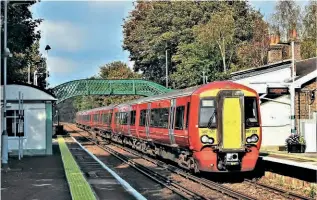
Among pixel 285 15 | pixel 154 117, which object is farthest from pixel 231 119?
pixel 285 15

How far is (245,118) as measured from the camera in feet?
47.6

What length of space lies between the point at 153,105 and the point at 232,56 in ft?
110

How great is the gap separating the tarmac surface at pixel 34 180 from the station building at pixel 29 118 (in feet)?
5.37

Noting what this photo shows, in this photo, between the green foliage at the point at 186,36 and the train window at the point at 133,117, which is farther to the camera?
the green foliage at the point at 186,36

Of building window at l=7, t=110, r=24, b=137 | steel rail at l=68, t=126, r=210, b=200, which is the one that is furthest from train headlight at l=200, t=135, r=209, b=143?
building window at l=7, t=110, r=24, b=137

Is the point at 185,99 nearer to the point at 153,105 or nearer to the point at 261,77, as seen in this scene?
the point at 153,105

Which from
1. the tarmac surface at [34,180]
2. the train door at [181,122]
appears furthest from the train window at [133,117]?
the train door at [181,122]

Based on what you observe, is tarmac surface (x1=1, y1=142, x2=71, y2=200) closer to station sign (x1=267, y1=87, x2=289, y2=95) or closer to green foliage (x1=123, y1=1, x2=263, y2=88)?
station sign (x1=267, y1=87, x2=289, y2=95)

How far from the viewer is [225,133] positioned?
46.5ft

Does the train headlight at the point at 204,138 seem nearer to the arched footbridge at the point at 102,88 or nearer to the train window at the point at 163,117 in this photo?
the train window at the point at 163,117

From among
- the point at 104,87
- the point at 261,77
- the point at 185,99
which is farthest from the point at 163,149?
the point at 104,87

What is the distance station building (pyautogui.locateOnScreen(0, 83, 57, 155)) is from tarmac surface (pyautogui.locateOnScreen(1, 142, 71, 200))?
1637mm

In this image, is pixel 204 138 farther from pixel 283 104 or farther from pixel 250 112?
pixel 283 104

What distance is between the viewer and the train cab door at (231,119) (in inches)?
558
